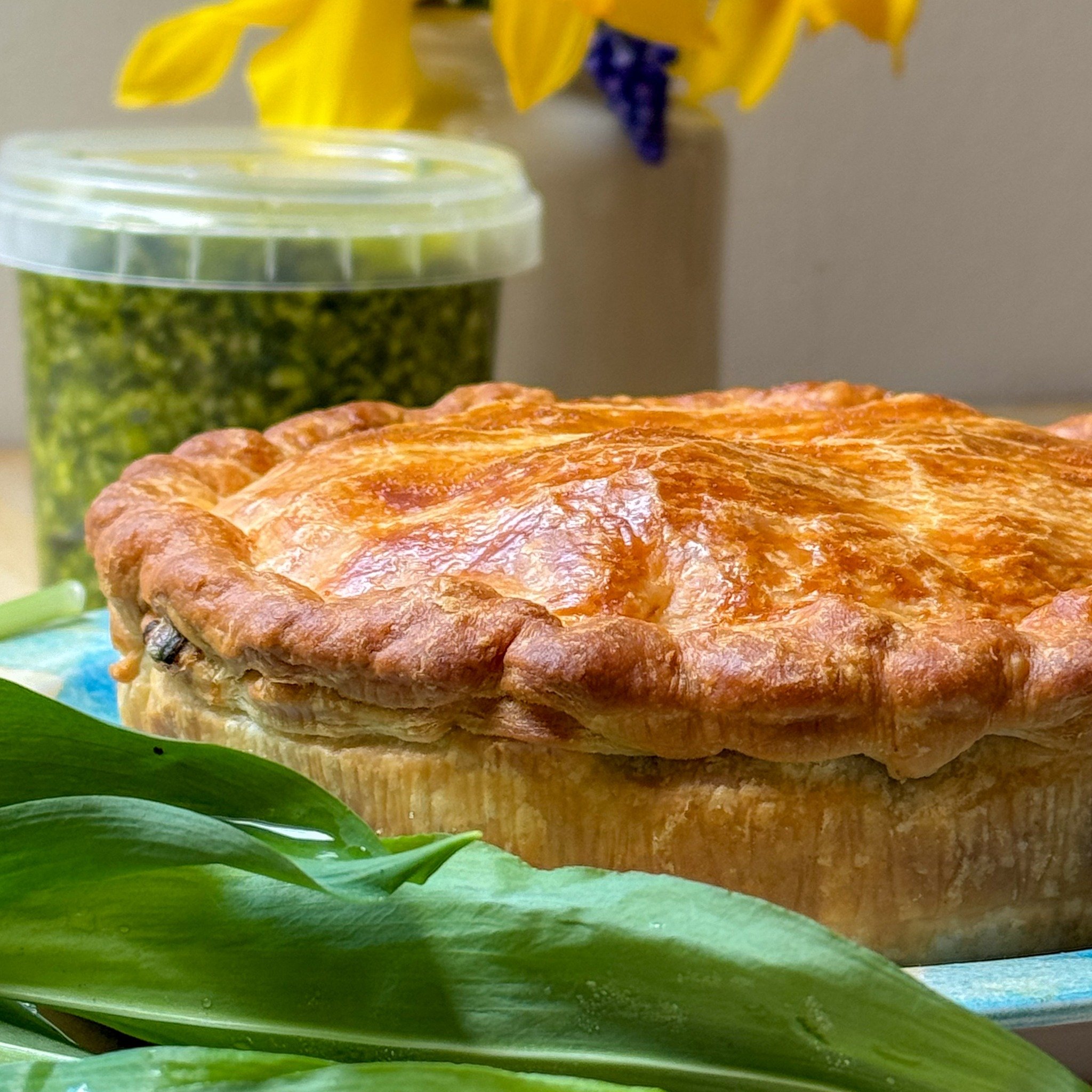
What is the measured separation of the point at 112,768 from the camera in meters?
0.84

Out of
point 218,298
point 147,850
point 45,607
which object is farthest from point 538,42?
point 147,850

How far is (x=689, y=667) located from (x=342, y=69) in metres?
1.39

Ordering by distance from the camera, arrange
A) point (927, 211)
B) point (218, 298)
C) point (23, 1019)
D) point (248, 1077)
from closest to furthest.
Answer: point (248, 1077) → point (23, 1019) → point (218, 298) → point (927, 211)

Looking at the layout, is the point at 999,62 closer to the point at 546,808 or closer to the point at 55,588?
the point at 55,588

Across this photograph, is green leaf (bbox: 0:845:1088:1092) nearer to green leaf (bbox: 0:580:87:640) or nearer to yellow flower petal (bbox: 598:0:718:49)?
green leaf (bbox: 0:580:87:640)

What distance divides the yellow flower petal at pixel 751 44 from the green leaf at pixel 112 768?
1526 mm

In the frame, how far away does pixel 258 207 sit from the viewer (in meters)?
1.81

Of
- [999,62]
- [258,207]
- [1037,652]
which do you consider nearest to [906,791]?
[1037,652]

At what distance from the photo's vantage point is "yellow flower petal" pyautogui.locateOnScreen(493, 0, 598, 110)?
6.30 feet

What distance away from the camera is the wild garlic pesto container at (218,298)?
1.79 meters

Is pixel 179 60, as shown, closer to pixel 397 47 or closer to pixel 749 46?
pixel 397 47

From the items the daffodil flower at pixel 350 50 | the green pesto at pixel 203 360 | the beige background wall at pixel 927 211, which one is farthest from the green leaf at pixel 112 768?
the beige background wall at pixel 927 211

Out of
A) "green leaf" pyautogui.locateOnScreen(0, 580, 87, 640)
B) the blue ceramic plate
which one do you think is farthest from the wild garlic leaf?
"green leaf" pyautogui.locateOnScreen(0, 580, 87, 640)

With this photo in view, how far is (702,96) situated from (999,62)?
5.00 ft
